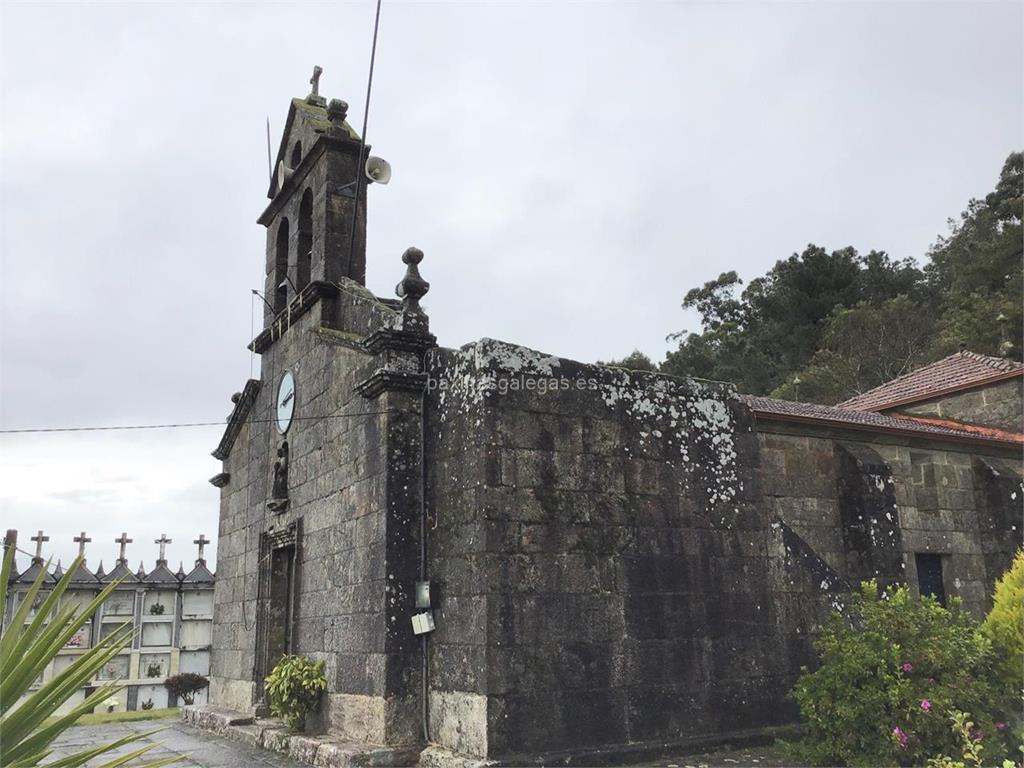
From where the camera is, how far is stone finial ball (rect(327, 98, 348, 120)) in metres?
10.8

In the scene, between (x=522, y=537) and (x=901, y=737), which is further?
(x=522, y=537)

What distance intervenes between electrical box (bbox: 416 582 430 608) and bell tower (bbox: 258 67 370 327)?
14.2 ft

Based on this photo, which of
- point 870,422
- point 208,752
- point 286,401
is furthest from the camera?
point 870,422

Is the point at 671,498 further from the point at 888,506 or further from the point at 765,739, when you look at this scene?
the point at 888,506

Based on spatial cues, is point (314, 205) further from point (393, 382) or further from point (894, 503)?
point (894, 503)

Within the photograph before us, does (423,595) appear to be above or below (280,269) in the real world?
below

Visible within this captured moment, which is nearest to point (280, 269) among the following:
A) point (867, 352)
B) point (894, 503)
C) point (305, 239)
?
point (305, 239)

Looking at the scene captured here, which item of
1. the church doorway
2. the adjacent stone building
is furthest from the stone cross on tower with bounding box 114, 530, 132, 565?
the church doorway

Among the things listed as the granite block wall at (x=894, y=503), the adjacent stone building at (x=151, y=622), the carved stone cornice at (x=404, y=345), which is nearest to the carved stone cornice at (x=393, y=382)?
the carved stone cornice at (x=404, y=345)

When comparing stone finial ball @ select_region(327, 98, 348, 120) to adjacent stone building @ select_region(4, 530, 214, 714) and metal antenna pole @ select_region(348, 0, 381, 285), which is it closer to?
metal antenna pole @ select_region(348, 0, 381, 285)

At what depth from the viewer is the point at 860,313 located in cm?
3250

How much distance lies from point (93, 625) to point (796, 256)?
32.6 m

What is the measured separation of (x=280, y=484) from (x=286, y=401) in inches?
44.7

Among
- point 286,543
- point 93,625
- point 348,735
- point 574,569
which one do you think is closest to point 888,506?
point 574,569
